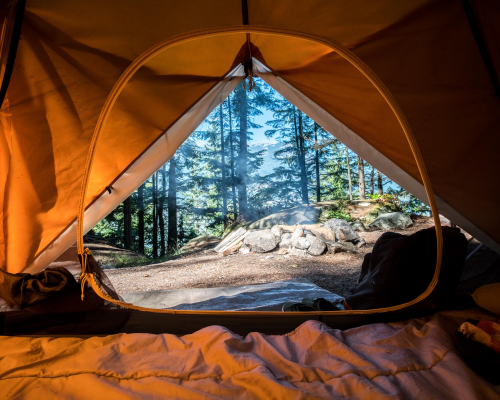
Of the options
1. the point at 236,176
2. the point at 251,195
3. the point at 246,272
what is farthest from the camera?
the point at 236,176

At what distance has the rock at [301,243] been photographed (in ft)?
14.8

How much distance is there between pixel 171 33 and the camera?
1.33 m

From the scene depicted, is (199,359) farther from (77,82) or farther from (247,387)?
(77,82)

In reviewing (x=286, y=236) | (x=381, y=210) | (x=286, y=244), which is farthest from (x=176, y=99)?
(x=381, y=210)

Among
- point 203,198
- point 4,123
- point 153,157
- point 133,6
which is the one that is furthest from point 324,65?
point 203,198

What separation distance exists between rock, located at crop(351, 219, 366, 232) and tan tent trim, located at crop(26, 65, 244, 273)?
4.59 m

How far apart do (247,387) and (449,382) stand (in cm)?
59

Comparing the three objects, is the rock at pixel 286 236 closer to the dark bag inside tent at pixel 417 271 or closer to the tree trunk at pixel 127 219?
the dark bag inside tent at pixel 417 271

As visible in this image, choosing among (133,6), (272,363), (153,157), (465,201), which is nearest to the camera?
(272,363)

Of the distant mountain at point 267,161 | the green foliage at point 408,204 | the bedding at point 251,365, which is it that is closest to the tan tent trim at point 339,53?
the bedding at point 251,365

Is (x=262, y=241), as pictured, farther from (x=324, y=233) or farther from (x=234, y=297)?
(x=234, y=297)

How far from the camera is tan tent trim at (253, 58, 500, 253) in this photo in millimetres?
1657

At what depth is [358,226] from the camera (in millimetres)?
5863

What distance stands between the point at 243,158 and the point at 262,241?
463cm
